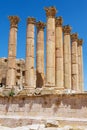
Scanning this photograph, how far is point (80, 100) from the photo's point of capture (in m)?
16.2

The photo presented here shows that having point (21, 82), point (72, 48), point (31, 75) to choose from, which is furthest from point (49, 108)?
point (21, 82)

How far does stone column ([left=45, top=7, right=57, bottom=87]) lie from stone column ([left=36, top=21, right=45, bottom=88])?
422 cm

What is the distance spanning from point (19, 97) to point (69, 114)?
13.2 ft

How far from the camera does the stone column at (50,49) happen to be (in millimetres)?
20694

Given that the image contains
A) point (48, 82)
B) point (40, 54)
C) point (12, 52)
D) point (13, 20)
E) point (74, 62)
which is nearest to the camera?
point (48, 82)

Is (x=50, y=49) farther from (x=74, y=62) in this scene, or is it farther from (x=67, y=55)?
(x=74, y=62)

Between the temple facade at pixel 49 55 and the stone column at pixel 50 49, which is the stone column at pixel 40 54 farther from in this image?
the stone column at pixel 50 49

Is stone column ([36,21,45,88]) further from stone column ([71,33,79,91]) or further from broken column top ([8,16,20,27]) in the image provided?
stone column ([71,33,79,91])

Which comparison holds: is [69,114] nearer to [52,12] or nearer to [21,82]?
[52,12]

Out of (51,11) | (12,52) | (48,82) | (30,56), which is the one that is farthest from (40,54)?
(48,82)

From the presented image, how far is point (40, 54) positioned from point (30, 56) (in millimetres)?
2535

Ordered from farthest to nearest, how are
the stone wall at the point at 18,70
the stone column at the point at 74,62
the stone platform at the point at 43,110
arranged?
1. the stone wall at the point at 18,70
2. the stone column at the point at 74,62
3. the stone platform at the point at 43,110

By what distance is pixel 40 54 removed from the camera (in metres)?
25.5

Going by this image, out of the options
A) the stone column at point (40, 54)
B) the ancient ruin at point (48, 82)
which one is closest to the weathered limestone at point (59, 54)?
the ancient ruin at point (48, 82)
